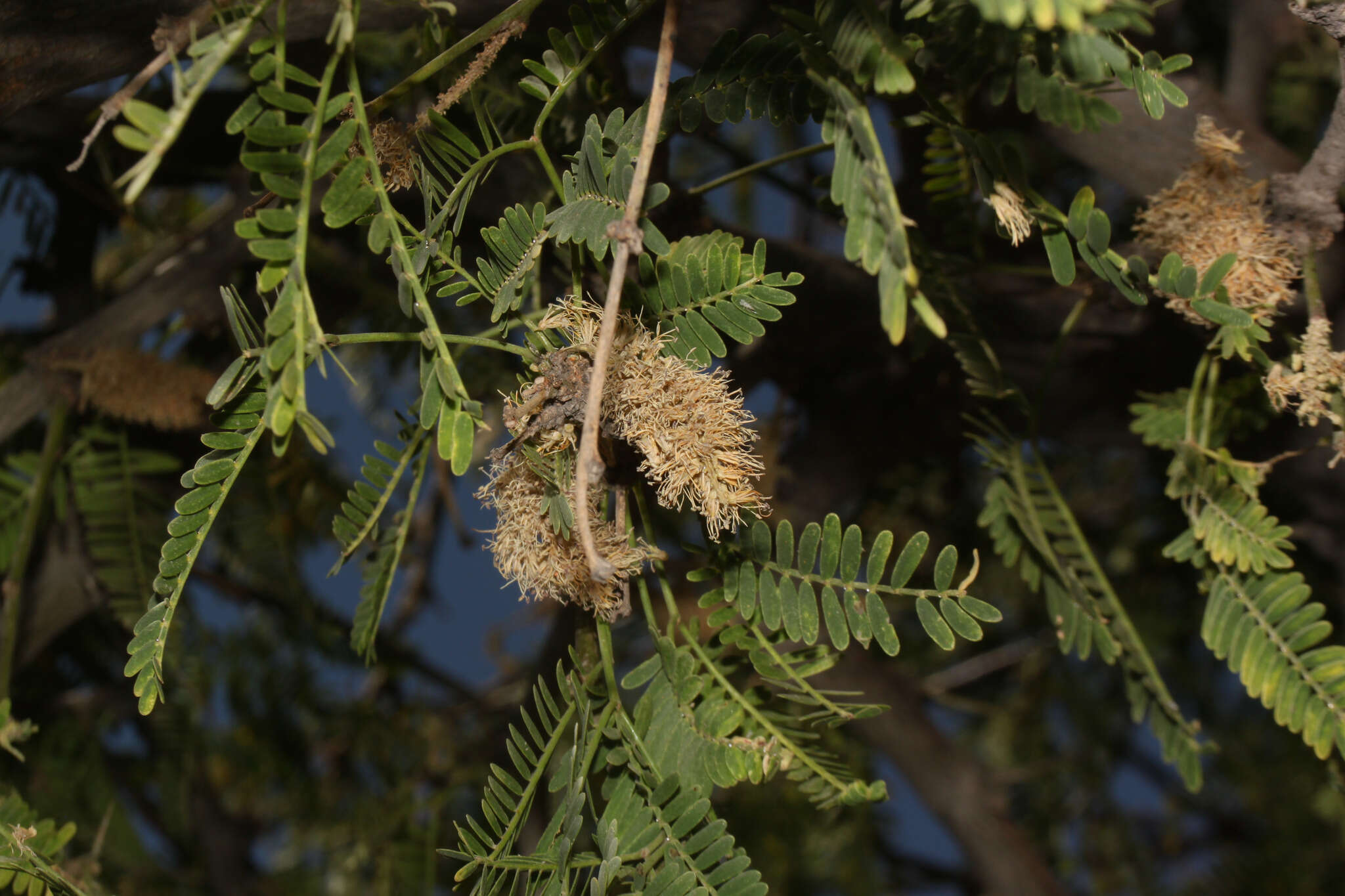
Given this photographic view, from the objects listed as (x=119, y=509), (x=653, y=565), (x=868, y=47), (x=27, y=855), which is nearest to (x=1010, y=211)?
(x=868, y=47)

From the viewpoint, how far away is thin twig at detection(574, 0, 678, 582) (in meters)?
0.28

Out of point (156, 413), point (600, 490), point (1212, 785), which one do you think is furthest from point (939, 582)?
point (1212, 785)

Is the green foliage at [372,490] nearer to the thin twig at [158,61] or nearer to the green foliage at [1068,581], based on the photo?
the thin twig at [158,61]

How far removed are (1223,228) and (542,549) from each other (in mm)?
345

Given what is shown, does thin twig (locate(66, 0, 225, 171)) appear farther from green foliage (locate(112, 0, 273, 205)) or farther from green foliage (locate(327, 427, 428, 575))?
green foliage (locate(327, 427, 428, 575))

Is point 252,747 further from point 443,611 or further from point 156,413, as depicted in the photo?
point 156,413

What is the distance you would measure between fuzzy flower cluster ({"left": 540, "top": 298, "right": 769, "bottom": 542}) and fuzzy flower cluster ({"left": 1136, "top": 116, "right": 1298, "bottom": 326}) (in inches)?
8.3

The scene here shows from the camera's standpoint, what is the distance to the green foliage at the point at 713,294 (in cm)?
34

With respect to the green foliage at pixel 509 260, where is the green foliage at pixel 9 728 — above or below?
below

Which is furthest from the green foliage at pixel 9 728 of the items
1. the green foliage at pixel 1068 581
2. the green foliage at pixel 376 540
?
the green foliage at pixel 1068 581

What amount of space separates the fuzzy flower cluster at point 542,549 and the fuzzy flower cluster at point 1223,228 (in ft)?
0.86

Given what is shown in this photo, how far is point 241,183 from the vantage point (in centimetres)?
73

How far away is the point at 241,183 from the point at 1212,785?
1.41 m

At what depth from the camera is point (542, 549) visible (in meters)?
0.37
